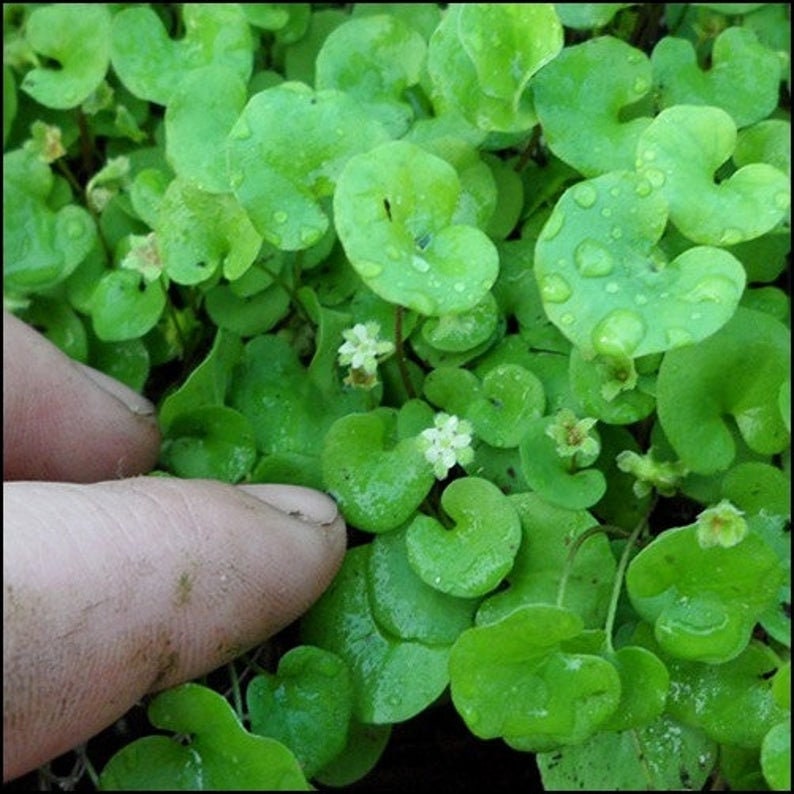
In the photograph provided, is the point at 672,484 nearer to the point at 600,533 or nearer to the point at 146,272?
the point at 600,533

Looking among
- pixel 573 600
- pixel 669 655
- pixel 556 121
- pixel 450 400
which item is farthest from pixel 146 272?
pixel 669 655

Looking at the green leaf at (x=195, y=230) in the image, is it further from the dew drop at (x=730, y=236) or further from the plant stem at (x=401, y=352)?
the dew drop at (x=730, y=236)

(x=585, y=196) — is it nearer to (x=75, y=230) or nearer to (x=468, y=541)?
(x=468, y=541)

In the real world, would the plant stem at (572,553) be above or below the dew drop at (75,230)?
below

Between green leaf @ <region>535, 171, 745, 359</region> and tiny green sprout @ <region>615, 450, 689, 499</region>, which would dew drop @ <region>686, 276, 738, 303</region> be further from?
tiny green sprout @ <region>615, 450, 689, 499</region>

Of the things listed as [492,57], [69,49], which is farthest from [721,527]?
[69,49]

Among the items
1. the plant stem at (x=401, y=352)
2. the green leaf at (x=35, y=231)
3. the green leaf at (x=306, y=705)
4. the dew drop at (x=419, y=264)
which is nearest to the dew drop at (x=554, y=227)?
the dew drop at (x=419, y=264)

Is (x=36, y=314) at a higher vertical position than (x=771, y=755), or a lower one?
higher
